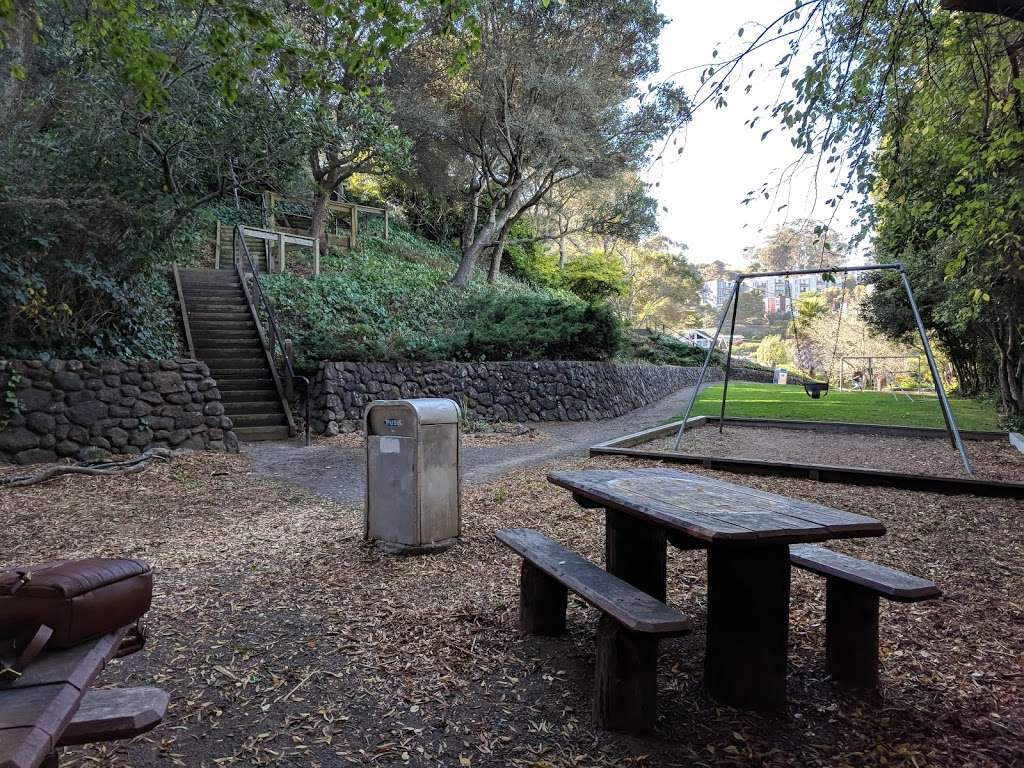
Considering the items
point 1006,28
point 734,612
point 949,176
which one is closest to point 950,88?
point 1006,28

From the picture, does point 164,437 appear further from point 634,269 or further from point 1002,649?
point 634,269

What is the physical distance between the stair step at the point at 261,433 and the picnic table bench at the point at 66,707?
8.52 metres

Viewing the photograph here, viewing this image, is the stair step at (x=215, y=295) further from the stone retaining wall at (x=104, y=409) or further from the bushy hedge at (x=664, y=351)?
the bushy hedge at (x=664, y=351)

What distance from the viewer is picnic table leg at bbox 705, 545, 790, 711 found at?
226cm

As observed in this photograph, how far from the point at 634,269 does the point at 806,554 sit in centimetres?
3764

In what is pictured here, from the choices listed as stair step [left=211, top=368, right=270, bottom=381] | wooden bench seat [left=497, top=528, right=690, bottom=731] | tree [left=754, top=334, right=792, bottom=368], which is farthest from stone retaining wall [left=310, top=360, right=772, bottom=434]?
tree [left=754, top=334, right=792, bottom=368]

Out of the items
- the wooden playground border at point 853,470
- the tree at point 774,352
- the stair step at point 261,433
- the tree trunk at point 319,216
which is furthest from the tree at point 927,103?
the tree at point 774,352

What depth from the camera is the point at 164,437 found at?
8219 millimetres

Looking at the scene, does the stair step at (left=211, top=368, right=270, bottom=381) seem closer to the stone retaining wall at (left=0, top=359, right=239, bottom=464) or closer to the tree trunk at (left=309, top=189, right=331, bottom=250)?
the stone retaining wall at (left=0, top=359, right=239, bottom=464)

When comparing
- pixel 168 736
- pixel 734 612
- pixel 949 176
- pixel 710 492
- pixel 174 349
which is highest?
pixel 949 176

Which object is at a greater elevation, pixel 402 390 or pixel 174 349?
pixel 174 349

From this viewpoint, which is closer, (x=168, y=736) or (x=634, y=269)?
(x=168, y=736)

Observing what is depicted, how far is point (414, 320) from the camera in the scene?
14273 mm

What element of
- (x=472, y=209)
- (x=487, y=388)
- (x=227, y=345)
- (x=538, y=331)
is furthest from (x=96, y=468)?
(x=472, y=209)
